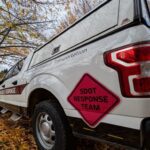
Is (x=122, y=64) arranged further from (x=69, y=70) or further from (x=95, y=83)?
(x=69, y=70)

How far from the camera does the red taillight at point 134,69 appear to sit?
1958 mm

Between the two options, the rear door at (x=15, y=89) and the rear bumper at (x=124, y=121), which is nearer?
the rear bumper at (x=124, y=121)

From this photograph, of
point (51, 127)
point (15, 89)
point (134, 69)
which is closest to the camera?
point (134, 69)

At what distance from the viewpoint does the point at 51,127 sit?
3.39m

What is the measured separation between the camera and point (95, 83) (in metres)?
2.37

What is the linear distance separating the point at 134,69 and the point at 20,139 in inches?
125

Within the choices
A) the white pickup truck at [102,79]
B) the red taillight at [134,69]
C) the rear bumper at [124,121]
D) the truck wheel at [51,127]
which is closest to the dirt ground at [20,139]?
the truck wheel at [51,127]

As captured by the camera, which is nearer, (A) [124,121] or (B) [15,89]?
(A) [124,121]

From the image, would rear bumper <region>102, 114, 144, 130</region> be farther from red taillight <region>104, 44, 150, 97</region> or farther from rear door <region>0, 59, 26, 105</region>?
rear door <region>0, 59, 26, 105</region>

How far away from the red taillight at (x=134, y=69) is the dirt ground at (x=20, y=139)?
1.85 metres

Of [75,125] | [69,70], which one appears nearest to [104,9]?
[69,70]

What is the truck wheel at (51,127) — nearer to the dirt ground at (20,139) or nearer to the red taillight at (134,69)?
the dirt ground at (20,139)

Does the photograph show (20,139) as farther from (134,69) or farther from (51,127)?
(134,69)

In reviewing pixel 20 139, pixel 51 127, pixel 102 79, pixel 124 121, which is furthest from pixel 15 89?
pixel 124 121
